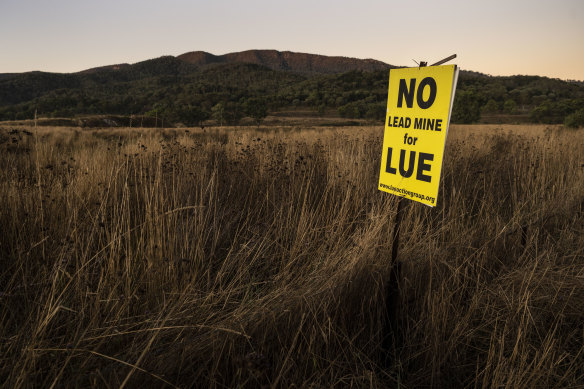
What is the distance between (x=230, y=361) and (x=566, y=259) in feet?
8.79

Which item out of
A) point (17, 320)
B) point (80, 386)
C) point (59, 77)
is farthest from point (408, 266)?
point (59, 77)

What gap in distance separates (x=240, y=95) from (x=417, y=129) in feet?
257

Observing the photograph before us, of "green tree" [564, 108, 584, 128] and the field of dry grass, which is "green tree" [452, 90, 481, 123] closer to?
"green tree" [564, 108, 584, 128]

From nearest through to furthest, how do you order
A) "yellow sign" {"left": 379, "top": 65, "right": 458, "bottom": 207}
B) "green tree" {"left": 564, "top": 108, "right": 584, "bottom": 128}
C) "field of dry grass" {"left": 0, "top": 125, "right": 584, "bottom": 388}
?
"field of dry grass" {"left": 0, "top": 125, "right": 584, "bottom": 388} < "yellow sign" {"left": 379, "top": 65, "right": 458, "bottom": 207} < "green tree" {"left": 564, "top": 108, "right": 584, "bottom": 128}

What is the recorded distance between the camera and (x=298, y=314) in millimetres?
1676

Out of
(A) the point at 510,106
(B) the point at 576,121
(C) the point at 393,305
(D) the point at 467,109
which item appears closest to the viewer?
(C) the point at 393,305

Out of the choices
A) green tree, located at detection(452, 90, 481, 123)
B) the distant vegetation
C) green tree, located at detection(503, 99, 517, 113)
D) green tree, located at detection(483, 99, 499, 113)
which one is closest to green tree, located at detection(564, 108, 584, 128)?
the distant vegetation

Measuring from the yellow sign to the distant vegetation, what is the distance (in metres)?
38.5

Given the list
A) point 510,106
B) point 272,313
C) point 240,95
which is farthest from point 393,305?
point 240,95

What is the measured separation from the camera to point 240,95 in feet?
247

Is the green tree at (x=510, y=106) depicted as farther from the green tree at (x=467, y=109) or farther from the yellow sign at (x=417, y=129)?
the yellow sign at (x=417, y=129)

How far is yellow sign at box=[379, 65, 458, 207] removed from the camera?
57.8 inches

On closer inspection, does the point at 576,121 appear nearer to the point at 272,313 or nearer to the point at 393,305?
the point at 393,305

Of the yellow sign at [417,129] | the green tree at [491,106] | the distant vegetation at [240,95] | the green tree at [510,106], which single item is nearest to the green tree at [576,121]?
the yellow sign at [417,129]
